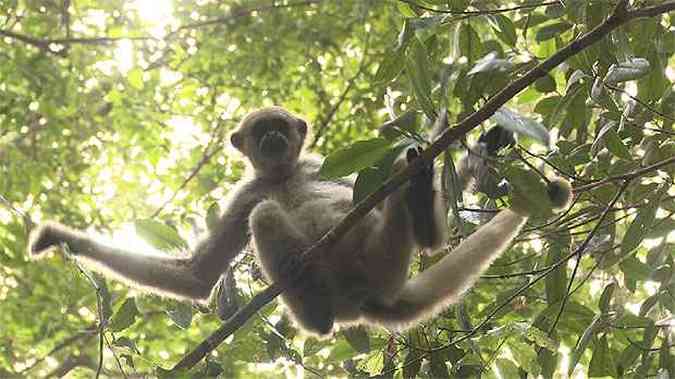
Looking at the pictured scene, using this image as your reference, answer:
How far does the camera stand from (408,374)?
4.61m

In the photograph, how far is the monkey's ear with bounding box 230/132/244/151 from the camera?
6457 mm

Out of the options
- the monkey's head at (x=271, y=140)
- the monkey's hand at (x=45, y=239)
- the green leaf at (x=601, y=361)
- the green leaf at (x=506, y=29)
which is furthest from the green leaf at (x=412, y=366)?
the monkey's hand at (x=45, y=239)

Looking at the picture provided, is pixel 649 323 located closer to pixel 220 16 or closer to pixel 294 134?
pixel 294 134

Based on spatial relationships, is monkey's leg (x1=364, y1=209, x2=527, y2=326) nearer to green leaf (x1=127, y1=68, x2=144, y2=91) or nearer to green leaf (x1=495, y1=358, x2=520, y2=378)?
green leaf (x1=495, y1=358, x2=520, y2=378)

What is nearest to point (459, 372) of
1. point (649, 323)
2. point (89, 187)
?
point (649, 323)

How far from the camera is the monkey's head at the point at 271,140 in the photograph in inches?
237

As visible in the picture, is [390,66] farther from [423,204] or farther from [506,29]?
[423,204]

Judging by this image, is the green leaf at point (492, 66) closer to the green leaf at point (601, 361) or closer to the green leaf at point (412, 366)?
the green leaf at point (601, 361)

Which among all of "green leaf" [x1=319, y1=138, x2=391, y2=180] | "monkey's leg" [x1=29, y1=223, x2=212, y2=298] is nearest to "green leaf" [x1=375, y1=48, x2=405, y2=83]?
"green leaf" [x1=319, y1=138, x2=391, y2=180]

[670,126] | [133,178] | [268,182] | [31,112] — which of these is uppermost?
[31,112]

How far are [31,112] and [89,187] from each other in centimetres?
126

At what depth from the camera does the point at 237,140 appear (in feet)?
21.3

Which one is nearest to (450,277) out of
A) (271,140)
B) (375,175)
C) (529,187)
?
(529,187)

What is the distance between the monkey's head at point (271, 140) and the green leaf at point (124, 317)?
5.90 ft
